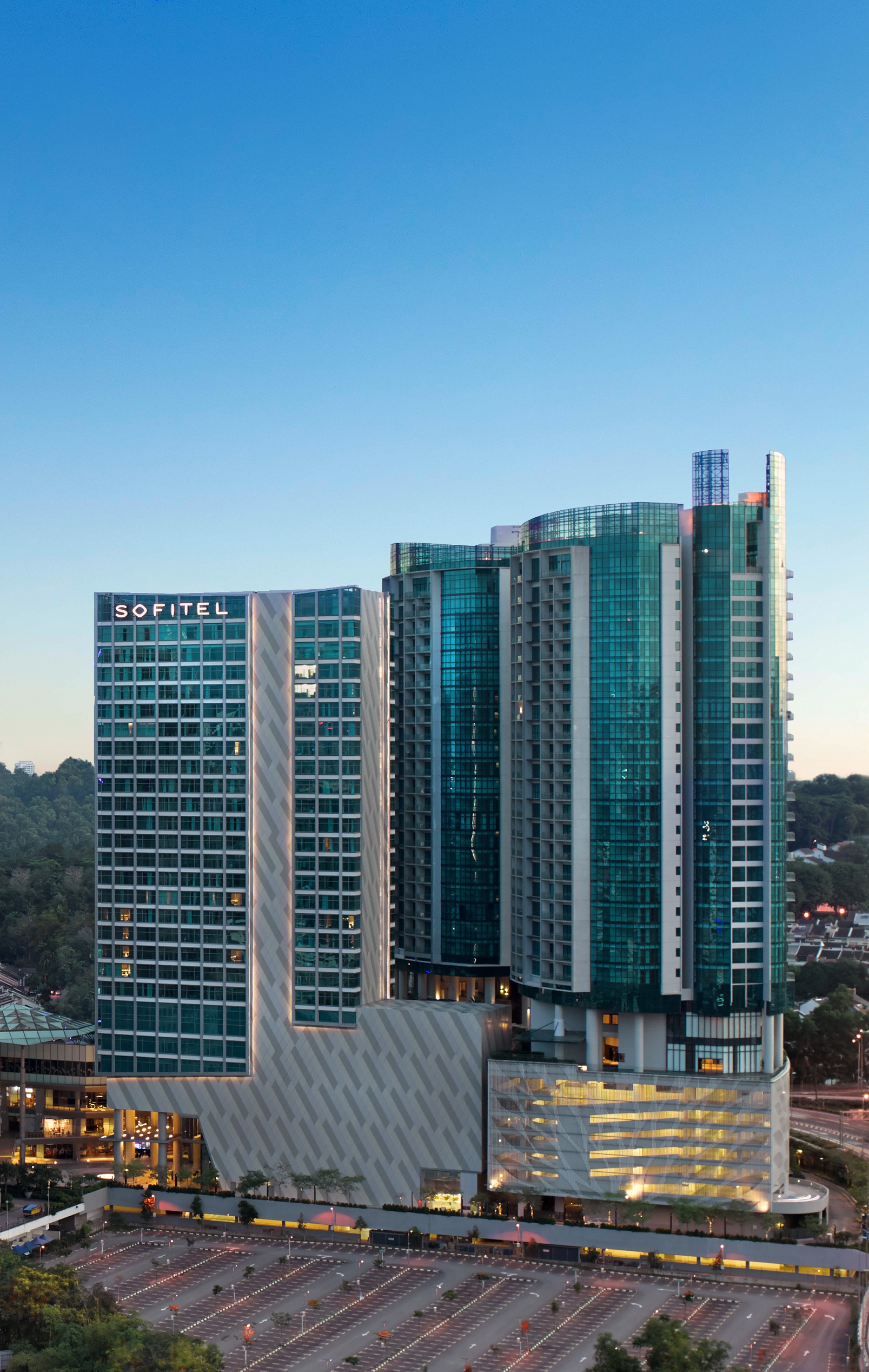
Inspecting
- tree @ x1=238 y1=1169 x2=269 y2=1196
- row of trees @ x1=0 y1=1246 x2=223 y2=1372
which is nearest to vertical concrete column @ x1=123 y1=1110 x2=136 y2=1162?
tree @ x1=238 y1=1169 x2=269 y2=1196

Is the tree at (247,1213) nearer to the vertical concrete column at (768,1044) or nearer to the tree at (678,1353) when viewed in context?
the vertical concrete column at (768,1044)

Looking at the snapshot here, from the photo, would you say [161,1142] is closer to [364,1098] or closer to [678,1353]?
[364,1098]

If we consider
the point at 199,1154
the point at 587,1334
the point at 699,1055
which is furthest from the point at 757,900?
the point at 199,1154

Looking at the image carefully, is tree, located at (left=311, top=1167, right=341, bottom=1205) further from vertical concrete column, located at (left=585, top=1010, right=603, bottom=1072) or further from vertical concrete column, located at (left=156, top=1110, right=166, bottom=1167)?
vertical concrete column, located at (left=585, top=1010, right=603, bottom=1072)

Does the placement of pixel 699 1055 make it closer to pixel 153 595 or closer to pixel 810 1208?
pixel 810 1208

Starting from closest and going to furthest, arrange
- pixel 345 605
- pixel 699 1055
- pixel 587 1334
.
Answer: pixel 587 1334
pixel 699 1055
pixel 345 605

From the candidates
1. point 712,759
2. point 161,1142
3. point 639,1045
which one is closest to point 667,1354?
point 639,1045
